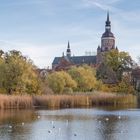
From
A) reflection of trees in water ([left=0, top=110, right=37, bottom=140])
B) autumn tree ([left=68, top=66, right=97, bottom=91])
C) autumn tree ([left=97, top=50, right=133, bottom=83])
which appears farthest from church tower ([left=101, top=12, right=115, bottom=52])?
reflection of trees in water ([left=0, top=110, right=37, bottom=140])

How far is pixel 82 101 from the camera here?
5928 cm

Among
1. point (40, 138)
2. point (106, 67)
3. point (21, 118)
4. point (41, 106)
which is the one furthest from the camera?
point (106, 67)

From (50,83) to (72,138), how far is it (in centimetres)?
4507

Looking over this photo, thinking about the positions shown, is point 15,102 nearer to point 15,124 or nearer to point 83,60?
point 15,124

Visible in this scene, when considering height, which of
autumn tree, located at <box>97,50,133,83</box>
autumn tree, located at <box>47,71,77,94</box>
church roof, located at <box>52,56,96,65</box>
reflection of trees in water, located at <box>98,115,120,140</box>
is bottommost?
reflection of trees in water, located at <box>98,115,120,140</box>

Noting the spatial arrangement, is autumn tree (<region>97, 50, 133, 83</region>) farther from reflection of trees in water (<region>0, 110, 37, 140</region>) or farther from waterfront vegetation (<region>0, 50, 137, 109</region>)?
reflection of trees in water (<region>0, 110, 37, 140</region>)

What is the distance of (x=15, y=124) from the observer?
1367 inches

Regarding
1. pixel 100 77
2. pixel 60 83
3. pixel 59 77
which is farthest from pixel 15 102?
pixel 100 77

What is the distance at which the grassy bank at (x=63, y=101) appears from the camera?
165 ft

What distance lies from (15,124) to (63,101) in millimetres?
21918

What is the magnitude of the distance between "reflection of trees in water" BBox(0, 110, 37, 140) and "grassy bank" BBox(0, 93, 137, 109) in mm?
4445

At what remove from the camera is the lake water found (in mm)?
28297

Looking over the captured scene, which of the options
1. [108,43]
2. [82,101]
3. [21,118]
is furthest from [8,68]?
[108,43]

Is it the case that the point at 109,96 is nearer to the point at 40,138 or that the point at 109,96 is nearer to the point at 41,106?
the point at 41,106
